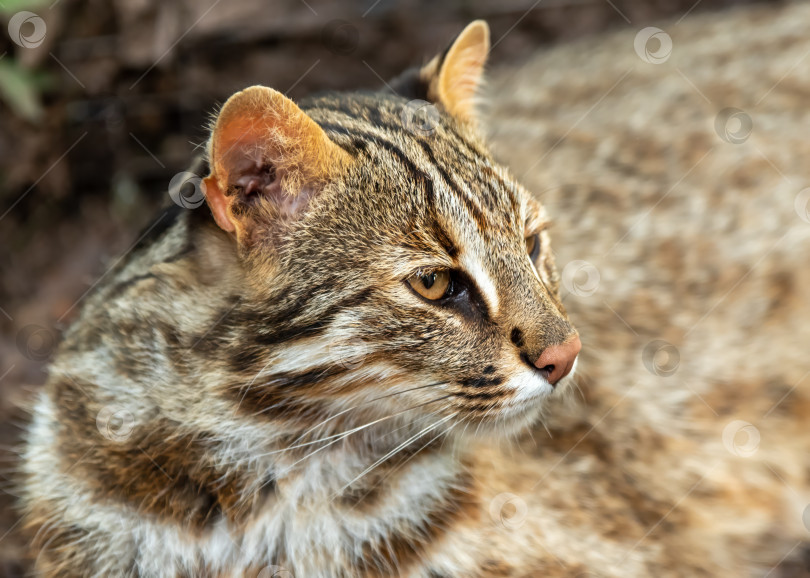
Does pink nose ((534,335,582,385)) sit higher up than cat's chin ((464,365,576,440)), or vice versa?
pink nose ((534,335,582,385))

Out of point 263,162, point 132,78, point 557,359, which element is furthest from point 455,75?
A: point 132,78

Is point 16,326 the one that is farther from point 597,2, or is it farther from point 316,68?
point 597,2

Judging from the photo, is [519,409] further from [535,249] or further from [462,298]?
[535,249]

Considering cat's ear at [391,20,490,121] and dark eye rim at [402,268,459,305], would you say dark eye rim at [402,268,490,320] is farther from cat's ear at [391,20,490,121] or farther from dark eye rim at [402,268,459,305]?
cat's ear at [391,20,490,121]

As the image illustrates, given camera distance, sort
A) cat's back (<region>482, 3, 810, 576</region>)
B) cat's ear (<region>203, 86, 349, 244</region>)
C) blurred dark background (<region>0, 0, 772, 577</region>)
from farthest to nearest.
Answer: blurred dark background (<region>0, 0, 772, 577</region>), cat's back (<region>482, 3, 810, 576</region>), cat's ear (<region>203, 86, 349, 244</region>)

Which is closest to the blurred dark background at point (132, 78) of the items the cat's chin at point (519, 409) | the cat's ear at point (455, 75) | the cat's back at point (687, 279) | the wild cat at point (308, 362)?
the cat's back at point (687, 279)

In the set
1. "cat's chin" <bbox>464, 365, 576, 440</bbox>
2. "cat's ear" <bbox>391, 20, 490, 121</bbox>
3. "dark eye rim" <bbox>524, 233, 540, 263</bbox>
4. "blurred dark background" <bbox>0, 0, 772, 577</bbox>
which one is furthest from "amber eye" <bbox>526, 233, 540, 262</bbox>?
"blurred dark background" <bbox>0, 0, 772, 577</bbox>

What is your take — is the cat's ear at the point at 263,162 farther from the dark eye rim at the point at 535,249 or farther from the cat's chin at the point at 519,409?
the cat's chin at the point at 519,409
